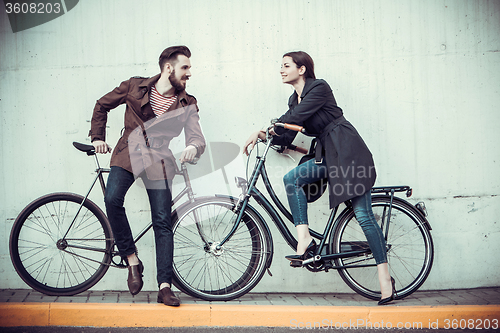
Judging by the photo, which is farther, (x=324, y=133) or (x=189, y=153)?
(x=324, y=133)

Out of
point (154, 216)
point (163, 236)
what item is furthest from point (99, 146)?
point (163, 236)

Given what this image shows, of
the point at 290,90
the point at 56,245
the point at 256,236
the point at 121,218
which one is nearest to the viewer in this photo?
the point at 121,218

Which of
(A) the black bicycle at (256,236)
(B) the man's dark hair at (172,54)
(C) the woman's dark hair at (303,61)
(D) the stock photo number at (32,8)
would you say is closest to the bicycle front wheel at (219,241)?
(A) the black bicycle at (256,236)

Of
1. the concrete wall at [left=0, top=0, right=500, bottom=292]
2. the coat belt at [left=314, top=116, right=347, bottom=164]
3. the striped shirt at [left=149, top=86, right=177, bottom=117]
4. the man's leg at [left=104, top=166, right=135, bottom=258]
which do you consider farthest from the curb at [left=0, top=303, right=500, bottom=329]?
the striped shirt at [left=149, top=86, right=177, bottom=117]

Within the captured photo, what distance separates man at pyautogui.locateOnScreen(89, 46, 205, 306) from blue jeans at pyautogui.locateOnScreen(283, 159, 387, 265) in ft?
2.85

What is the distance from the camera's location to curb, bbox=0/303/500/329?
298cm

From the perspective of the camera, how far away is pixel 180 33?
3994mm

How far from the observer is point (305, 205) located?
3.24 meters

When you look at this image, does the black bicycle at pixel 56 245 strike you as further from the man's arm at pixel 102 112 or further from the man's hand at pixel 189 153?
the man's hand at pixel 189 153

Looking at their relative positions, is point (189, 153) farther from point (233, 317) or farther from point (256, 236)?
point (233, 317)

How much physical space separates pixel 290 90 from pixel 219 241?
1.76 metres

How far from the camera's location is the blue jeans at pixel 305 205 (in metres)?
3.16

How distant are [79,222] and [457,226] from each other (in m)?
3.91

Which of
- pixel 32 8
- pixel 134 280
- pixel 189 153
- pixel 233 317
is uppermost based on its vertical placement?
pixel 32 8
